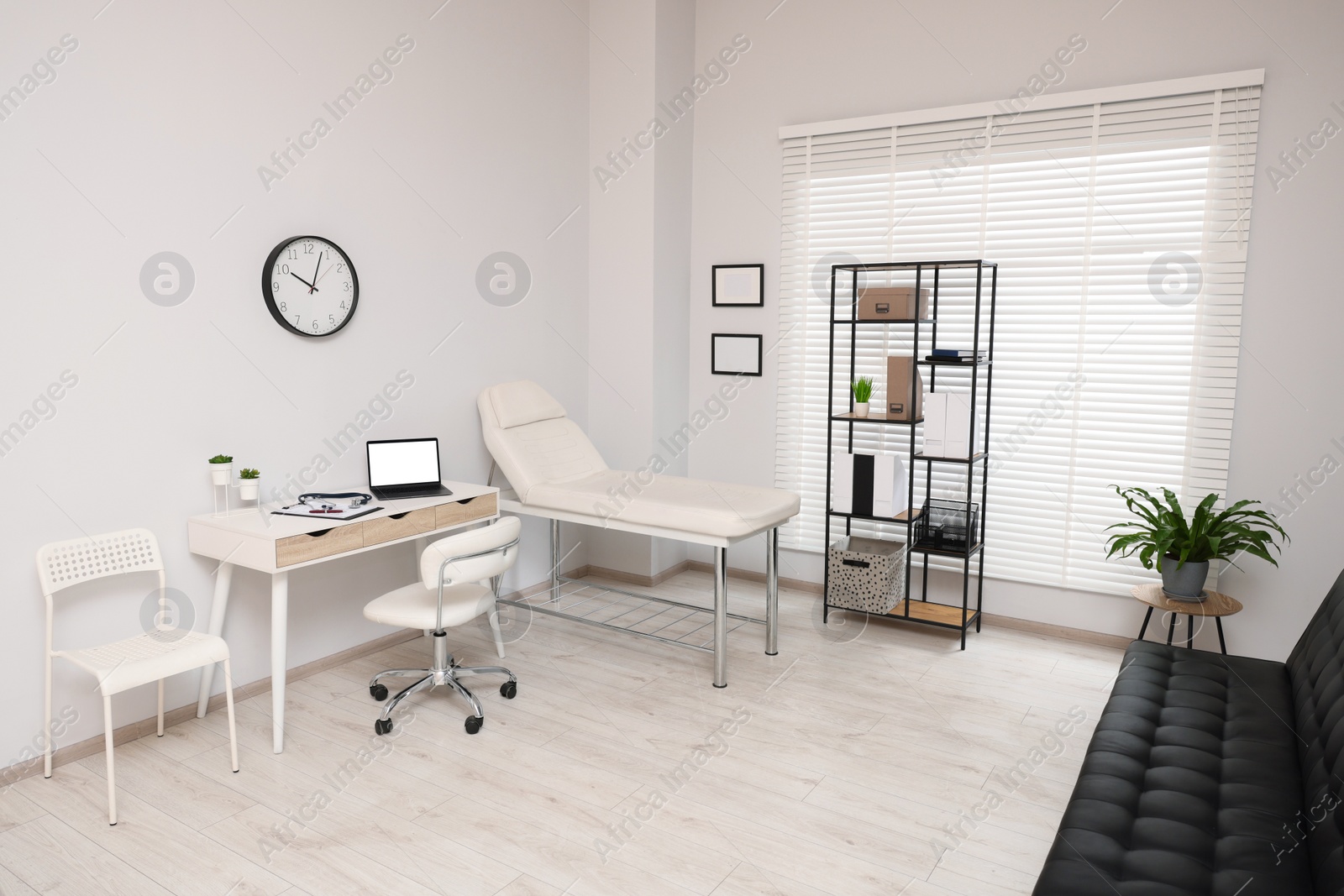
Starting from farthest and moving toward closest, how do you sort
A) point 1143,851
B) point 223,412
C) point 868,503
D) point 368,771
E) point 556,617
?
1. point 556,617
2. point 868,503
3. point 223,412
4. point 368,771
5. point 1143,851

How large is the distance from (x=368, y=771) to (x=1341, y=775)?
2.58m

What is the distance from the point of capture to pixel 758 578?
4922 mm

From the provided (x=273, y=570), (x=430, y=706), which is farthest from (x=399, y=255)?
(x=430, y=706)

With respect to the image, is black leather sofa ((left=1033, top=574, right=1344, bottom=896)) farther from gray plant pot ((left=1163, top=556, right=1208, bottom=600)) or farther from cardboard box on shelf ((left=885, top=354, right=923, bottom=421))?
cardboard box on shelf ((left=885, top=354, right=923, bottom=421))

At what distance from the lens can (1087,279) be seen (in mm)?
3846

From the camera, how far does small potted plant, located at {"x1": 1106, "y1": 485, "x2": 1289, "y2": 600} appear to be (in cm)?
336

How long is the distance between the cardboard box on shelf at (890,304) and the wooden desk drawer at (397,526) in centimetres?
212

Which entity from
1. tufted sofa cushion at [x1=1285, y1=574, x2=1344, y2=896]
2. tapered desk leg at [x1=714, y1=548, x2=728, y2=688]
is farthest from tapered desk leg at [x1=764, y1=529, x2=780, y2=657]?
tufted sofa cushion at [x1=1285, y1=574, x2=1344, y2=896]

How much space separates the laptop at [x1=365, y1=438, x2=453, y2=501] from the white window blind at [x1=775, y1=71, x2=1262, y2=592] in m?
2.10

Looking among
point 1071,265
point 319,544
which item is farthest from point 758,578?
point 319,544

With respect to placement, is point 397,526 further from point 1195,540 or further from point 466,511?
point 1195,540

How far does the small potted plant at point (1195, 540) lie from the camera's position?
336 centimetres

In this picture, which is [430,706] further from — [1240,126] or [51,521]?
[1240,126]

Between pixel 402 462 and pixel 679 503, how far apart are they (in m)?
1.19
